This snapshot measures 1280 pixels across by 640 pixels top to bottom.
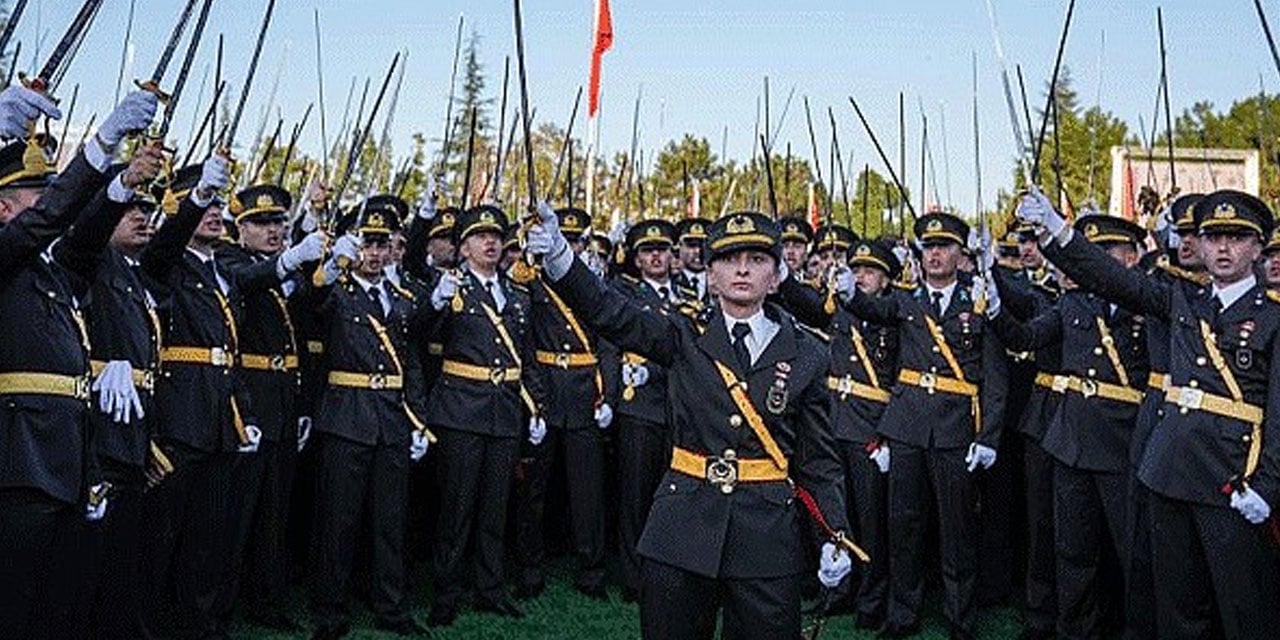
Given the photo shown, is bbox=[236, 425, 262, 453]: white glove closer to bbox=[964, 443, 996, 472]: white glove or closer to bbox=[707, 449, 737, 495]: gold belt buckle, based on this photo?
bbox=[707, 449, 737, 495]: gold belt buckle

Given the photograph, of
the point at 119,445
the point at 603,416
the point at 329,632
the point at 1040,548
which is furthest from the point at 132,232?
the point at 1040,548

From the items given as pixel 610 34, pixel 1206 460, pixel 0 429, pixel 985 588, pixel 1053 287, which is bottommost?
pixel 985 588

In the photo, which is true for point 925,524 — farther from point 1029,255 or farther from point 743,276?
point 743,276

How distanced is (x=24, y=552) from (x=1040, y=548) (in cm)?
555

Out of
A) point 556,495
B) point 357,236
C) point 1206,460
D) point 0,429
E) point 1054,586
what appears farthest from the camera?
point 556,495

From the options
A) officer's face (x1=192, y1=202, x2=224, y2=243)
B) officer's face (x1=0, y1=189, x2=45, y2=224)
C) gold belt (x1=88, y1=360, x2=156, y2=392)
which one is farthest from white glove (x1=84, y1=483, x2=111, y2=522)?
officer's face (x1=192, y1=202, x2=224, y2=243)

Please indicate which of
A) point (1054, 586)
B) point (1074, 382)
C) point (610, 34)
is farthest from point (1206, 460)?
point (610, 34)

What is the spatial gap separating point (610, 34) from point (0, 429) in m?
3.97

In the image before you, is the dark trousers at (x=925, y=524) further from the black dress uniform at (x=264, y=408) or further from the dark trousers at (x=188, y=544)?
the dark trousers at (x=188, y=544)

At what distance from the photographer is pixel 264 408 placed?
663 cm

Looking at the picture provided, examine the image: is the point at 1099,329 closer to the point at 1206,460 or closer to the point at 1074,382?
the point at 1074,382

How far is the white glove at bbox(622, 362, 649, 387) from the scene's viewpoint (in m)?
Result: 7.93

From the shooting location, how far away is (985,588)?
26.2ft

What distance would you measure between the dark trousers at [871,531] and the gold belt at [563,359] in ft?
6.10
